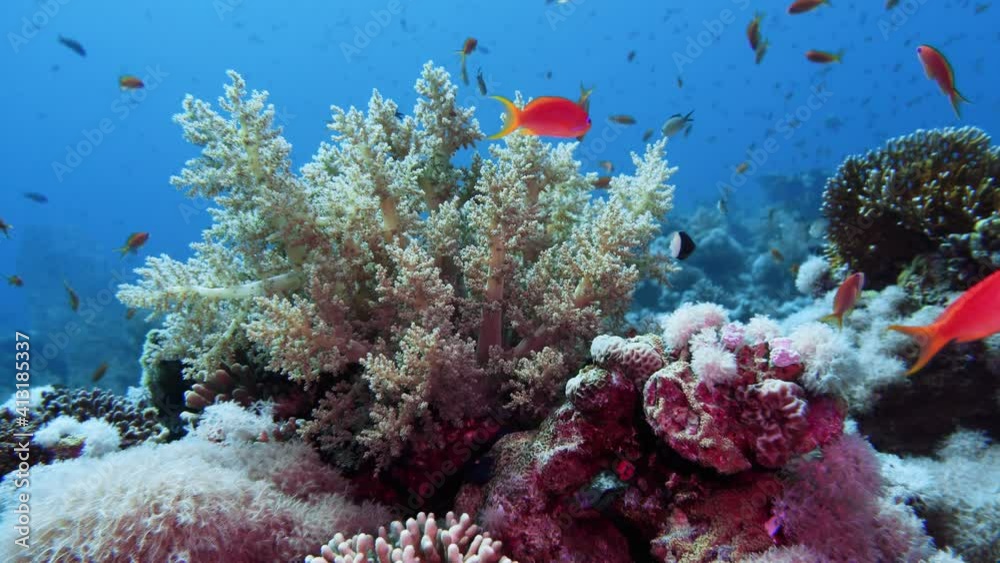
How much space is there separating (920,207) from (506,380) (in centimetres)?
463

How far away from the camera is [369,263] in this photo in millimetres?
3795

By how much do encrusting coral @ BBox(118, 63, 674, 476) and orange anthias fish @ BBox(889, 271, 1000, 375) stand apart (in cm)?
179

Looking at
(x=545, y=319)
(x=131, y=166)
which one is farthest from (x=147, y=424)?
(x=131, y=166)

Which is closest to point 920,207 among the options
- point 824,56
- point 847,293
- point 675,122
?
point 847,293

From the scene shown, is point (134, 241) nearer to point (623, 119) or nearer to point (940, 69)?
point (623, 119)

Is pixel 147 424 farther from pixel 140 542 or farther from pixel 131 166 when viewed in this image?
pixel 131 166

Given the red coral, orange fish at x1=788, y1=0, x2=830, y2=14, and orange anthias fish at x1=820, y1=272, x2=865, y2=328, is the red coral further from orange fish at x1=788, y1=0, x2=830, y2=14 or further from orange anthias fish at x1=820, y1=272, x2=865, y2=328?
orange fish at x1=788, y1=0, x2=830, y2=14

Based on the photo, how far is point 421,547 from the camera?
8.01 feet

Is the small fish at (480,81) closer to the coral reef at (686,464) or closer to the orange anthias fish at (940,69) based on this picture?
the orange anthias fish at (940,69)

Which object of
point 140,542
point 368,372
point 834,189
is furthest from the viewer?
point 834,189

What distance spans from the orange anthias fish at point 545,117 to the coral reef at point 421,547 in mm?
2700

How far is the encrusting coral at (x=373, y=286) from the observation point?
3.22 meters

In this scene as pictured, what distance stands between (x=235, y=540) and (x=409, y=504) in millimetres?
1260

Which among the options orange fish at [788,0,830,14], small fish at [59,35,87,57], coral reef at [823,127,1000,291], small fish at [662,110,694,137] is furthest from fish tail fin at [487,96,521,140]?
small fish at [59,35,87,57]
